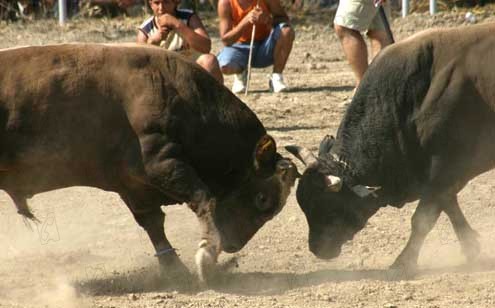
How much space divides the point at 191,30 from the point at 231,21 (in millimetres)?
2946

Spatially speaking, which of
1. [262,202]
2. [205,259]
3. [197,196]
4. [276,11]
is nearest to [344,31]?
[276,11]

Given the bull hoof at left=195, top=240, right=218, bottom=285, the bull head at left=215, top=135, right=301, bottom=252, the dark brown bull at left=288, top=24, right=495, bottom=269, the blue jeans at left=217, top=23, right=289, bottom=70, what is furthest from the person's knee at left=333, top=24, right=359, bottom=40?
the bull hoof at left=195, top=240, right=218, bottom=285

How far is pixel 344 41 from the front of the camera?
36.6 ft

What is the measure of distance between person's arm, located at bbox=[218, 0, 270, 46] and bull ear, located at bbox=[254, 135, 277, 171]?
17.3 ft

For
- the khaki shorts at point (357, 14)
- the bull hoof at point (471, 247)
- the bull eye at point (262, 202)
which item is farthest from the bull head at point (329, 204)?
the khaki shorts at point (357, 14)

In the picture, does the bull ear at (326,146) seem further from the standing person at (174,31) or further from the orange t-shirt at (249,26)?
the orange t-shirt at (249,26)

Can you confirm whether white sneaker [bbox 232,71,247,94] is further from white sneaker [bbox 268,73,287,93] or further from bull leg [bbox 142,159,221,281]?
bull leg [bbox 142,159,221,281]

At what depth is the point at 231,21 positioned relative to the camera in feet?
41.0

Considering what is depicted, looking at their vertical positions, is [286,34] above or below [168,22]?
below

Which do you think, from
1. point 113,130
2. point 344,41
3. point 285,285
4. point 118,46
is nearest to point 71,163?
point 113,130

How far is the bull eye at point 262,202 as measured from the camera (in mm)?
7137

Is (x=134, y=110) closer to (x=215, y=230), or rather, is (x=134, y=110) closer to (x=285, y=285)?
(x=215, y=230)

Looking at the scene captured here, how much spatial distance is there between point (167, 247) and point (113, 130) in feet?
2.86

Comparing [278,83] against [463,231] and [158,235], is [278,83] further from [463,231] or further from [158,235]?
[158,235]
